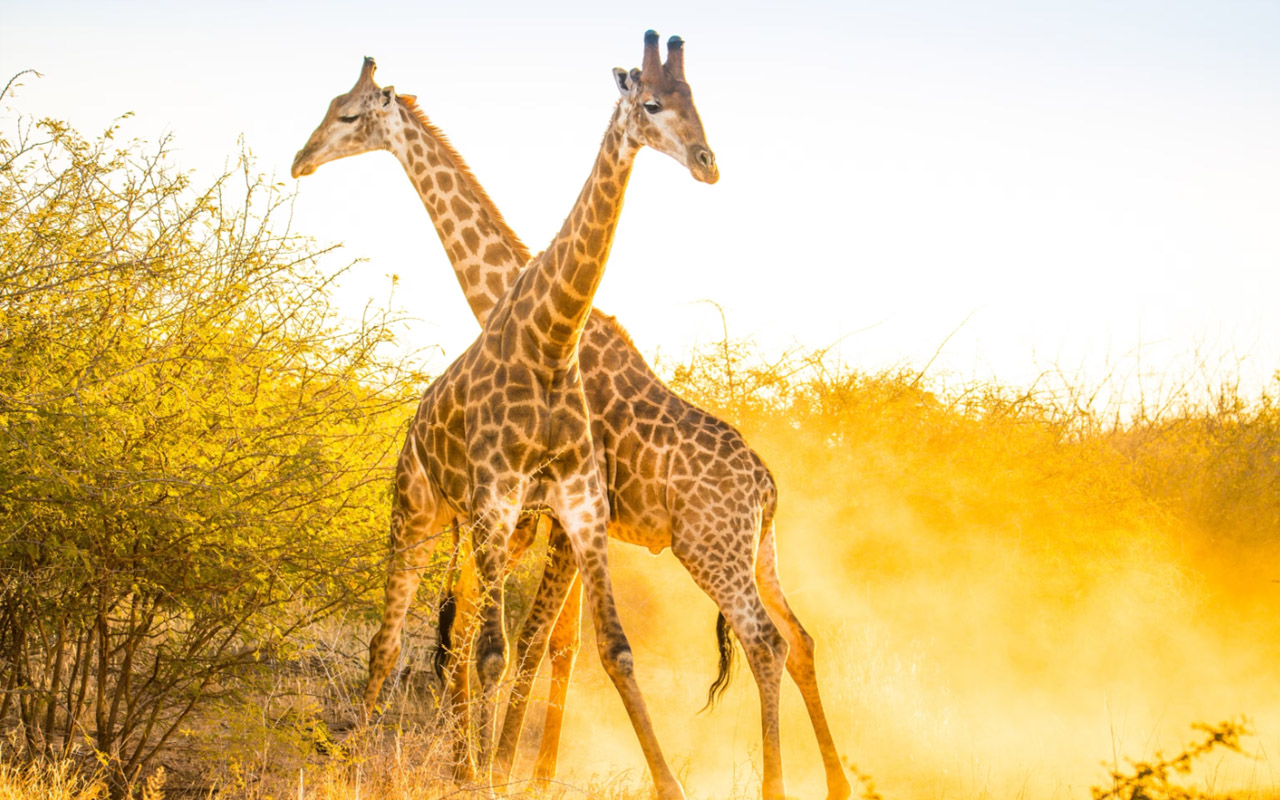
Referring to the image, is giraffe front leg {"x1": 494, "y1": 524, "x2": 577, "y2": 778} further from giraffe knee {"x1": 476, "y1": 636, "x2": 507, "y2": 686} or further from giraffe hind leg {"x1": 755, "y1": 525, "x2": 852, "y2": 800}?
giraffe hind leg {"x1": 755, "y1": 525, "x2": 852, "y2": 800}

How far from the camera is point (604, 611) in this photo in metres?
4.99

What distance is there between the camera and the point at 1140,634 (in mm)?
10406

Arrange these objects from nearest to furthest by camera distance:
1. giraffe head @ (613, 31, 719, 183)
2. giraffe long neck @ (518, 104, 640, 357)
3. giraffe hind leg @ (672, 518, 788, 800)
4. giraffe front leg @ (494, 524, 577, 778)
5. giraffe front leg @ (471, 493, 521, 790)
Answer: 1. giraffe head @ (613, 31, 719, 183)
2. giraffe front leg @ (471, 493, 521, 790)
3. giraffe long neck @ (518, 104, 640, 357)
4. giraffe hind leg @ (672, 518, 788, 800)
5. giraffe front leg @ (494, 524, 577, 778)

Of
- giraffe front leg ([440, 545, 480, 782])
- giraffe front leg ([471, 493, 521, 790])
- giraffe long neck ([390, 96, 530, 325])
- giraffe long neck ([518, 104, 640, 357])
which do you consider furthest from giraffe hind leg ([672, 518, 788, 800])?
giraffe long neck ([390, 96, 530, 325])

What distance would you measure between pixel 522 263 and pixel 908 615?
17.6ft

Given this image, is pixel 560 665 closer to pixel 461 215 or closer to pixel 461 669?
pixel 461 669

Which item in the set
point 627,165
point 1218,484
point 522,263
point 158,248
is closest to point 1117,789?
point 627,165

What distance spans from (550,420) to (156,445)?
170cm

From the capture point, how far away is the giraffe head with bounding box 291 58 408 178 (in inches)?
269

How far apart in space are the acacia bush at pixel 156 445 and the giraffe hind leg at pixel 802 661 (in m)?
2.20

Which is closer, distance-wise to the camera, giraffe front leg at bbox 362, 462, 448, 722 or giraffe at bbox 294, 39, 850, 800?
giraffe front leg at bbox 362, 462, 448, 722

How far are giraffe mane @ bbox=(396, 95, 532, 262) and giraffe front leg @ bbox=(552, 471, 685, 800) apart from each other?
202 cm

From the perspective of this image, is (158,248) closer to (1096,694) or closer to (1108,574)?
(1096,694)

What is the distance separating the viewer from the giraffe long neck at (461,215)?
670 centimetres
